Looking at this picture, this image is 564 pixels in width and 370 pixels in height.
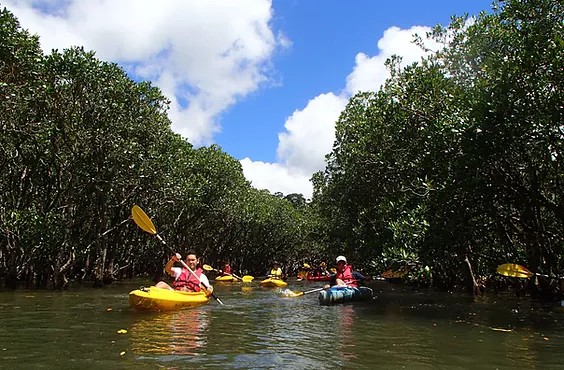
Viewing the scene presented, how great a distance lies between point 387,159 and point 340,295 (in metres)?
5.91

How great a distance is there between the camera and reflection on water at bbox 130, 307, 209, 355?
22.5 feet

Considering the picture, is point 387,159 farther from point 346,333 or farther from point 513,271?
point 346,333

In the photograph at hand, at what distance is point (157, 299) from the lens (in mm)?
10211

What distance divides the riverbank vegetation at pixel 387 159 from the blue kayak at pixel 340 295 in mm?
1274

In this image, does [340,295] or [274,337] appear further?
[340,295]

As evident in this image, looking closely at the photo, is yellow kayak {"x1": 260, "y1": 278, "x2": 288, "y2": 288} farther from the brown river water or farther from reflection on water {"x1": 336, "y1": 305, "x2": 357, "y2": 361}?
reflection on water {"x1": 336, "y1": 305, "x2": 357, "y2": 361}

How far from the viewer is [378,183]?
20.3m

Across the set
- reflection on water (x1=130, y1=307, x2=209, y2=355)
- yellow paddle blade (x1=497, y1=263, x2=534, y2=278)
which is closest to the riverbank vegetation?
yellow paddle blade (x1=497, y1=263, x2=534, y2=278)

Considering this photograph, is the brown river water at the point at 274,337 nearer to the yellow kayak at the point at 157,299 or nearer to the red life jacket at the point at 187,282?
the yellow kayak at the point at 157,299

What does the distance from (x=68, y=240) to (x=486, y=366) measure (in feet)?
48.7

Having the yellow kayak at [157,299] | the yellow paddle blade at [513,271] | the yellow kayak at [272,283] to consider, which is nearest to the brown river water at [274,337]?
the yellow kayak at [157,299]

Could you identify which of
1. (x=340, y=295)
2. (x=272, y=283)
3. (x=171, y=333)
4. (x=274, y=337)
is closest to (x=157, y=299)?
(x=171, y=333)

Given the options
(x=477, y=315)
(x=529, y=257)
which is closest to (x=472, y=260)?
(x=529, y=257)

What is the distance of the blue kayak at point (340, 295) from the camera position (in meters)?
14.1
